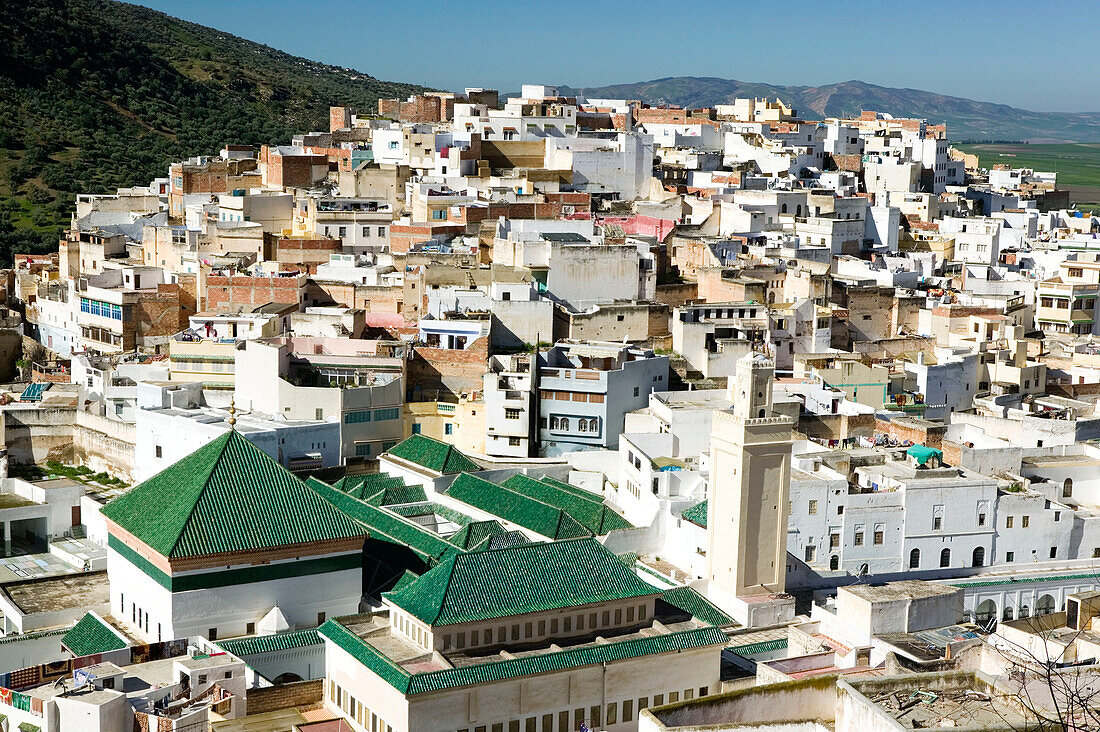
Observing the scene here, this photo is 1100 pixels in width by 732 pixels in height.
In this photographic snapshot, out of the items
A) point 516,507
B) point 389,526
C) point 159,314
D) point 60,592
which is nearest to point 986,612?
point 516,507

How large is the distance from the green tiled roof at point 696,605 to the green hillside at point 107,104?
36294mm

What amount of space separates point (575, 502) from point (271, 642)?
24.3 ft

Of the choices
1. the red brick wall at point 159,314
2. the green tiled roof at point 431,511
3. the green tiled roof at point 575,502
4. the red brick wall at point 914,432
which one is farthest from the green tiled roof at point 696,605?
the red brick wall at point 159,314

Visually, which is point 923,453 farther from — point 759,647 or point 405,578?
point 405,578

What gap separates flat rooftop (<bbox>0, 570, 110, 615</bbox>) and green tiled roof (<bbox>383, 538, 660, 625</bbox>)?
6.01m

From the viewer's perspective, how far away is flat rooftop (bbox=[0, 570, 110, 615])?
2288cm

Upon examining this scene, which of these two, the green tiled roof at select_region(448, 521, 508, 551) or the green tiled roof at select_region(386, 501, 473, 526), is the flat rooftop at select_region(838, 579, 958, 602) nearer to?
the green tiled roof at select_region(448, 521, 508, 551)

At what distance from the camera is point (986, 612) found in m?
25.1

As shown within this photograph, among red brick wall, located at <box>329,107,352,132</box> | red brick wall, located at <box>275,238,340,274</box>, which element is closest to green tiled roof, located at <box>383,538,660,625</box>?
red brick wall, located at <box>275,238,340,274</box>

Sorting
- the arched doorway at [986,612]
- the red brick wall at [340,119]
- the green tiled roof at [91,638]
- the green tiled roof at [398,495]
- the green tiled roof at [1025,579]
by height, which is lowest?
the arched doorway at [986,612]

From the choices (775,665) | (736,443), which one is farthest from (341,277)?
(775,665)

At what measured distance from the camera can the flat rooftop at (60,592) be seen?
22.9 meters

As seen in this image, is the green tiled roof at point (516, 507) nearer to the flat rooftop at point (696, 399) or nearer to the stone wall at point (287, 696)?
the flat rooftop at point (696, 399)

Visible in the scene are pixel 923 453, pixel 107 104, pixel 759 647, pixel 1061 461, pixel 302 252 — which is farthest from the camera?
pixel 107 104
